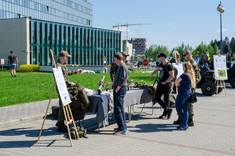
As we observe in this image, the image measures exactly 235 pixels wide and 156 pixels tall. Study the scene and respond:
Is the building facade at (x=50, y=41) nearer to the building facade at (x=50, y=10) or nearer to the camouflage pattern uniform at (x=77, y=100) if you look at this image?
the building facade at (x=50, y=10)

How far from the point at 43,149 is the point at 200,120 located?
4.99 m

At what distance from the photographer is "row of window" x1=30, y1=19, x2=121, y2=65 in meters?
56.8

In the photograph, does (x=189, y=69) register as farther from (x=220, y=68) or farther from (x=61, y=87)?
(x=220, y=68)

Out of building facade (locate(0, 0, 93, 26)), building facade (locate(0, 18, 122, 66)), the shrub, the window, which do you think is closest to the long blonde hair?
the shrub

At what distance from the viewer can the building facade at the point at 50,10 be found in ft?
234

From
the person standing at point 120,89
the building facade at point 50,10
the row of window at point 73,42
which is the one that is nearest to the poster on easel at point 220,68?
the person standing at point 120,89

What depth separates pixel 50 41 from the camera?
60562mm

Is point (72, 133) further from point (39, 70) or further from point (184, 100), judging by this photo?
point (39, 70)

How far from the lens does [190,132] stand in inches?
275

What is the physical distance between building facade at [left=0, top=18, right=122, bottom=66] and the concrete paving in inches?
1815

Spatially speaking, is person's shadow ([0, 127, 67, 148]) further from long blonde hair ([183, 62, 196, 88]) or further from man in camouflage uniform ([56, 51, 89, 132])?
long blonde hair ([183, 62, 196, 88])

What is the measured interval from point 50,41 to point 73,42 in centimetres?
829

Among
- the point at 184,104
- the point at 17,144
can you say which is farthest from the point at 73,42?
the point at 17,144

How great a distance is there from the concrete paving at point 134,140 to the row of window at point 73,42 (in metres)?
50.4
